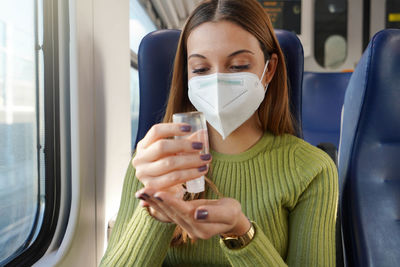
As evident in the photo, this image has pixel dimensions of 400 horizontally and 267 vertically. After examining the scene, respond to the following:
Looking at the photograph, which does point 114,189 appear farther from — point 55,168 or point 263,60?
point 263,60

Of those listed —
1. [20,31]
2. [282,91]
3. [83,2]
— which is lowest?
[282,91]

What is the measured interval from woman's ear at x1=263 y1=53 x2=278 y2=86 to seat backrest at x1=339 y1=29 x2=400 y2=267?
28 centimetres

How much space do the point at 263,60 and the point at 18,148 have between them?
2.77 feet

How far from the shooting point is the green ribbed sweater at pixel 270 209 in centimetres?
100

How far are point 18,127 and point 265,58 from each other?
0.82 metres

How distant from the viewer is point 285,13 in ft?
16.1

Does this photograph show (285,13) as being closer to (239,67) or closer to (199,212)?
(239,67)

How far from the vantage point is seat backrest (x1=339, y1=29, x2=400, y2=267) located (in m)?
1.12

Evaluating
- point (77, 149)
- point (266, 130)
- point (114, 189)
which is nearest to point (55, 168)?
point (77, 149)

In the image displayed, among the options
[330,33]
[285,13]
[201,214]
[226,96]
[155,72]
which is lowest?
[201,214]

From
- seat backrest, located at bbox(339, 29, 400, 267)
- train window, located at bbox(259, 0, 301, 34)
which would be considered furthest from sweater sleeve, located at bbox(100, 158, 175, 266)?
train window, located at bbox(259, 0, 301, 34)

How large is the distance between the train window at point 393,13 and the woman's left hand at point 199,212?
512 cm

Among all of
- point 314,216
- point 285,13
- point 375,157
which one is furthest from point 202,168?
point 285,13

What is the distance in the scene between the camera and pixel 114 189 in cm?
178
